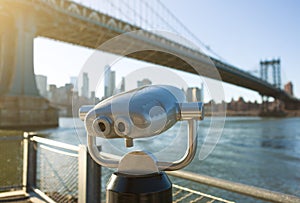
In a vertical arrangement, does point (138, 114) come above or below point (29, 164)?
above

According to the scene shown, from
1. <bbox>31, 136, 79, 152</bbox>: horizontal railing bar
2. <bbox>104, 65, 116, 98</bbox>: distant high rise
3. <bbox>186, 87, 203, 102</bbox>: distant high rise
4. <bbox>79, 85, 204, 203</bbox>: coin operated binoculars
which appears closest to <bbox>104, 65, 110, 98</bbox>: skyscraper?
<bbox>104, 65, 116, 98</bbox>: distant high rise

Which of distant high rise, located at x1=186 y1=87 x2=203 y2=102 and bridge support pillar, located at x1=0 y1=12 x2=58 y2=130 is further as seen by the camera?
bridge support pillar, located at x1=0 y1=12 x2=58 y2=130

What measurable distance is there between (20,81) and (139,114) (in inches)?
722

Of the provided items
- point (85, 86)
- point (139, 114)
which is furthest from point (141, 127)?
point (85, 86)

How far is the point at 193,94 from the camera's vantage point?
855mm

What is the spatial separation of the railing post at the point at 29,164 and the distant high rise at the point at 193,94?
6.14 ft

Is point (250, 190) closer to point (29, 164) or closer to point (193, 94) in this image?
point (193, 94)

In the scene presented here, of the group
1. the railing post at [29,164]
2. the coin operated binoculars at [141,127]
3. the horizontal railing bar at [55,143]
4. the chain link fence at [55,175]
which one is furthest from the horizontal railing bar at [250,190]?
the railing post at [29,164]

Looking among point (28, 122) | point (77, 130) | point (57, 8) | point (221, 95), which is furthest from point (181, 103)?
point (57, 8)

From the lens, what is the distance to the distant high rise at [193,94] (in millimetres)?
849

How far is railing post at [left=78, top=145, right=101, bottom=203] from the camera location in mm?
1534

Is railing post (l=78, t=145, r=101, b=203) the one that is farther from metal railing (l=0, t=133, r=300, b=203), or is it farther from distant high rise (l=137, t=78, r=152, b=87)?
distant high rise (l=137, t=78, r=152, b=87)

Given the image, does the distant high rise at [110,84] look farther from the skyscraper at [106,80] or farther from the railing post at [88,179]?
the railing post at [88,179]

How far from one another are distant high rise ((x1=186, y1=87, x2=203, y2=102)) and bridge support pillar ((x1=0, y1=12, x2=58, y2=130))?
16.7m
